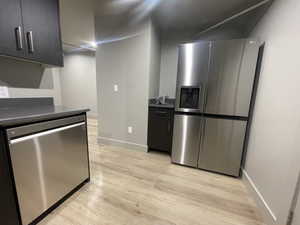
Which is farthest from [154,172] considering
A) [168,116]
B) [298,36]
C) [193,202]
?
[298,36]

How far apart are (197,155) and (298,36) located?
1.68m

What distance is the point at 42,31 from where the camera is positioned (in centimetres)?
136

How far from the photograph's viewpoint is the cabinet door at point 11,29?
1.08m

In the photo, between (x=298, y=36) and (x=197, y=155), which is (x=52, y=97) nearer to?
(x=197, y=155)

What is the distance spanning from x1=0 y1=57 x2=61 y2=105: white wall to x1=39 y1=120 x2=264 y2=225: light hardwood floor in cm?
128

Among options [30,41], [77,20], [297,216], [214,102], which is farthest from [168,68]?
[297,216]

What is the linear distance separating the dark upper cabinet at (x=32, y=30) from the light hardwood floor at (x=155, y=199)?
1542 mm

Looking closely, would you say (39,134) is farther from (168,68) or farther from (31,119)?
(168,68)

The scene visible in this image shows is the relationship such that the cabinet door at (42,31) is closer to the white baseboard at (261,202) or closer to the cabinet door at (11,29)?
the cabinet door at (11,29)

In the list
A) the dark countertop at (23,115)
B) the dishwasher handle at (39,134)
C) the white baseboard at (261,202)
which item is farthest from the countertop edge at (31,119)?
the white baseboard at (261,202)

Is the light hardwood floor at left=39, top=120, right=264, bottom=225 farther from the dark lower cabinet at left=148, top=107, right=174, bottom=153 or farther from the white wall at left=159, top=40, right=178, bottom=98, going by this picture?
the white wall at left=159, top=40, right=178, bottom=98

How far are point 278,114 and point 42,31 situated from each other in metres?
2.45

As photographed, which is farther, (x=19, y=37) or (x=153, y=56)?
(x=153, y=56)

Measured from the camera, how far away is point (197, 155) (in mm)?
2059
